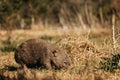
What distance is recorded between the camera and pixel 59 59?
7.20m

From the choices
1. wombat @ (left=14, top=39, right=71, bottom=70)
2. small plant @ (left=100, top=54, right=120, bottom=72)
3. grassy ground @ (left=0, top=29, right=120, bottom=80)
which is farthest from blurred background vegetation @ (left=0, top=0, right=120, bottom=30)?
wombat @ (left=14, top=39, right=71, bottom=70)

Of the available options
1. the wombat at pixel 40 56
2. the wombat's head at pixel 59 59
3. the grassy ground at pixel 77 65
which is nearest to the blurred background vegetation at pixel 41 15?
the grassy ground at pixel 77 65

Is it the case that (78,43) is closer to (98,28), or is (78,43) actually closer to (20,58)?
(20,58)

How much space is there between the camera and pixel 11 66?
779 cm

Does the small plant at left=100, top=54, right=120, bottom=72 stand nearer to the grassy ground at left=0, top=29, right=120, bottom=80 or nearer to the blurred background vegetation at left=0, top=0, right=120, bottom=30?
the grassy ground at left=0, top=29, right=120, bottom=80

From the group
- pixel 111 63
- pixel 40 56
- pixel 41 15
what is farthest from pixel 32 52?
pixel 41 15

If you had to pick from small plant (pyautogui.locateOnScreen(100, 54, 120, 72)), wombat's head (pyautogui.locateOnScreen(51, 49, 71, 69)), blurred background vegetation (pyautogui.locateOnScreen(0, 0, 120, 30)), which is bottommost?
small plant (pyautogui.locateOnScreen(100, 54, 120, 72))

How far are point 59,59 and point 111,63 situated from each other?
93cm

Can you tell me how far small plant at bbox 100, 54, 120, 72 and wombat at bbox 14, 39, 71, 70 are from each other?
2.20 feet

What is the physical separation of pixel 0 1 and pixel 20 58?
8075 millimetres

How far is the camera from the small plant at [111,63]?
7.22 m

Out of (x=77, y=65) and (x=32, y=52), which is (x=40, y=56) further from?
(x=77, y=65)

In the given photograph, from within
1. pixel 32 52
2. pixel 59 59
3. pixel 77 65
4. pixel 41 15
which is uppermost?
pixel 41 15

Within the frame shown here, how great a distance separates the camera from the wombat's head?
715 cm
